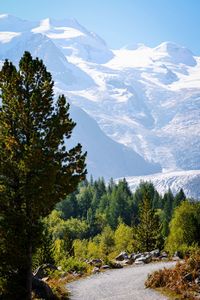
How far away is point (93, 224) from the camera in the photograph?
650 ft

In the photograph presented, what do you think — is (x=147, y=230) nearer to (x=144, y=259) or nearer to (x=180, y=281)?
(x=144, y=259)

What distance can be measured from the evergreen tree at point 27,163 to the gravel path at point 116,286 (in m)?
7.55

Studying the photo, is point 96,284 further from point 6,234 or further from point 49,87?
point 49,87

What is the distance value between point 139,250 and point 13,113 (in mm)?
49487

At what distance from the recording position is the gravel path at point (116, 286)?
3375 cm

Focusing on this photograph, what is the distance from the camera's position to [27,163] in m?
27.9

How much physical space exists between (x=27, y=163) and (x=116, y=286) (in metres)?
15.1

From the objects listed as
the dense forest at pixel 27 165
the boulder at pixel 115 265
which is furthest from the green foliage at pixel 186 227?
the dense forest at pixel 27 165

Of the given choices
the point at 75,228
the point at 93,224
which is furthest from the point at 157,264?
the point at 93,224

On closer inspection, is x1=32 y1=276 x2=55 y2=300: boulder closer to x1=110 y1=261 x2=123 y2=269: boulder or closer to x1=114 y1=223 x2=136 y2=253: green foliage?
x1=110 y1=261 x2=123 y2=269: boulder

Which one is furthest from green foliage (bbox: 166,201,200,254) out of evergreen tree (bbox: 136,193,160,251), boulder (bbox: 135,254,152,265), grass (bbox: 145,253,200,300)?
grass (bbox: 145,253,200,300)

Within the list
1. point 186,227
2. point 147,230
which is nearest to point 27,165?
point 147,230

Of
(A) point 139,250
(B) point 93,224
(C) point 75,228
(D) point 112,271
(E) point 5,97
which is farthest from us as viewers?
(B) point 93,224

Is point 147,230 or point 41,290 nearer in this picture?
point 41,290
